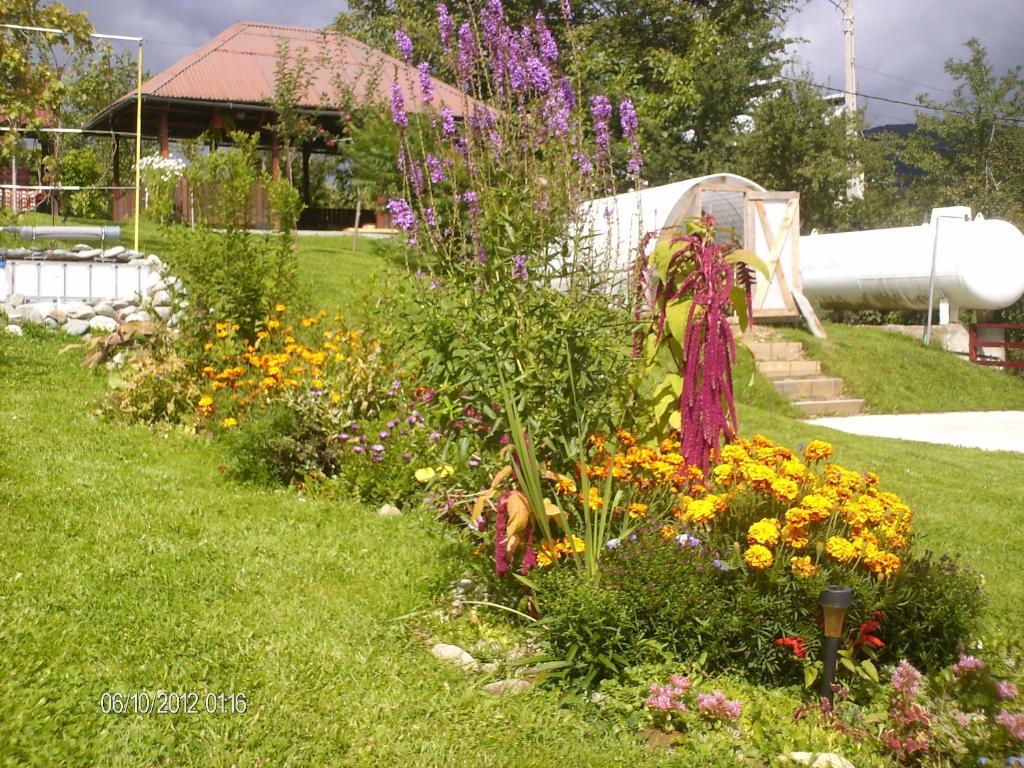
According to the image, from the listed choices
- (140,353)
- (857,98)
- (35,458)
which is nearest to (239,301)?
(140,353)

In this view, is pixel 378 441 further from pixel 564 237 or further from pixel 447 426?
pixel 564 237

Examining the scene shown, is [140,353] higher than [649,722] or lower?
higher

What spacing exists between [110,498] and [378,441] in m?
1.35

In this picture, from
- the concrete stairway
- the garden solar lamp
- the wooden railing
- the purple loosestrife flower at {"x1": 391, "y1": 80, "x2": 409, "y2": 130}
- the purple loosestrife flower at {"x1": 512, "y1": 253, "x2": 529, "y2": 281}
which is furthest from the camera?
the wooden railing

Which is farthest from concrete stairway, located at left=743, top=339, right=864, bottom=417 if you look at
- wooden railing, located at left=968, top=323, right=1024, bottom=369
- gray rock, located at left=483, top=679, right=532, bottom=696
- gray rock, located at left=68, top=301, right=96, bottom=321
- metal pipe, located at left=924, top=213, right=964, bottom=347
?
gray rock, located at left=483, top=679, right=532, bottom=696

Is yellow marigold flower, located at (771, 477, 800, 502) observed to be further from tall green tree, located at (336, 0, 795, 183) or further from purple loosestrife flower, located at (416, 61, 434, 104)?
tall green tree, located at (336, 0, 795, 183)

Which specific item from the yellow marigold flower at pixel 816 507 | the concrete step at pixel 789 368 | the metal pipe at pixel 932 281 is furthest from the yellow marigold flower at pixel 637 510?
the metal pipe at pixel 932 281

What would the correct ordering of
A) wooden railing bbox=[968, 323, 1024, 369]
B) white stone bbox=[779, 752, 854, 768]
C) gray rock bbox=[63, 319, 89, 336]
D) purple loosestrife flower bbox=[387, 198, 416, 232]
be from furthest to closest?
wooden railing bbox=[968, 323, 1024, 369] < gray rock bbox=[63, 319, 89, 336] < purple loosestrife flower bbox=[387, 198, 416, 232] < white stone bbox=[779, 752, 854, 768]

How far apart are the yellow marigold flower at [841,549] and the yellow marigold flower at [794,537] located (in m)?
0.09

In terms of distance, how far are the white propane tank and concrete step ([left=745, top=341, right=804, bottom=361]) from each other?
4871mm

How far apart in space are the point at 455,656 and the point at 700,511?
0.99 meters

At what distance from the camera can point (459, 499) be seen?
4.42m

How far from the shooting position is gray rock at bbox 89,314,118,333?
9.51m

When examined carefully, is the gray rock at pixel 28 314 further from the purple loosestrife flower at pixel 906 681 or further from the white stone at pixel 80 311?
the purple loosestrife flower at pixel 906 681
